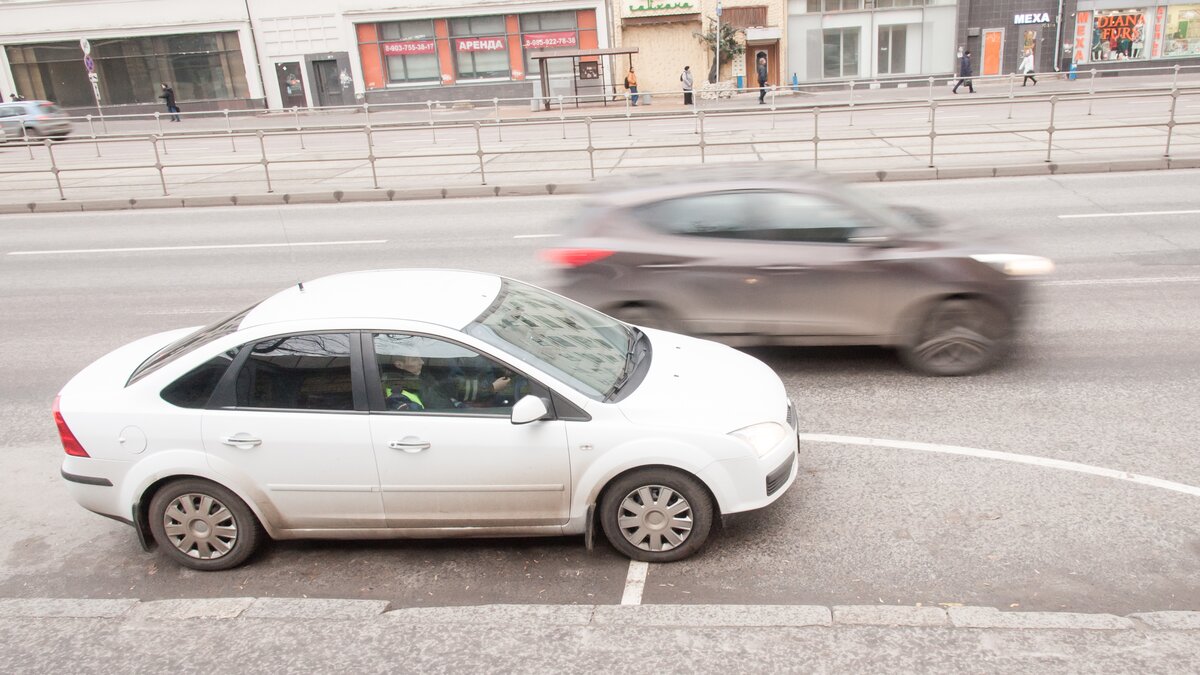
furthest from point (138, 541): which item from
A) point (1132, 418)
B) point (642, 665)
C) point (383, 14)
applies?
point (383, 14)

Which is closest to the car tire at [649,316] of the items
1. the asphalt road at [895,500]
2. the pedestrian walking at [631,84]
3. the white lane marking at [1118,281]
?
the asphalt road at [895,500]

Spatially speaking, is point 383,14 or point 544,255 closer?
point 544,255

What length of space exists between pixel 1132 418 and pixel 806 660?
388 cm

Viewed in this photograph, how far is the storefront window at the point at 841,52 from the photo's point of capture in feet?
129

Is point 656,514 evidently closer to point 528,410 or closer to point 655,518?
point 655,518

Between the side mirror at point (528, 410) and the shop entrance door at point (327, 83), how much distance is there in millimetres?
40814

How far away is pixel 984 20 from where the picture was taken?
38.3 m

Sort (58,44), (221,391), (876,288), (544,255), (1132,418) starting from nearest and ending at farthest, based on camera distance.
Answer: (221,391), (1132,418), (876,288), (544,255), (58,44)

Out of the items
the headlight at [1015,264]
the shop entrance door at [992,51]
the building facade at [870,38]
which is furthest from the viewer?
the building facade at [870,38]

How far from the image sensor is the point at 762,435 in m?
4.86

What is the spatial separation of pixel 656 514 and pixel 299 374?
79.1 inches

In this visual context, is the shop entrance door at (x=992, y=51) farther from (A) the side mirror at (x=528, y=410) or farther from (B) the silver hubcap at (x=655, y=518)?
(A) the side mirror at (x=528, y=410)

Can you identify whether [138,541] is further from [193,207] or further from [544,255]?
[193,207]

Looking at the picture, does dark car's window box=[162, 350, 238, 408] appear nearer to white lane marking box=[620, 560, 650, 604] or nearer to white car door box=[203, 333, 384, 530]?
white car door box=[203, 333, 384, 530]
